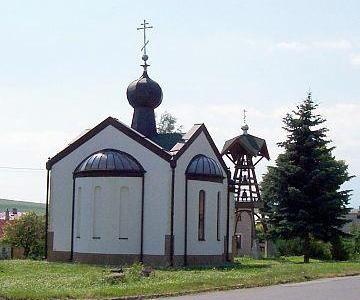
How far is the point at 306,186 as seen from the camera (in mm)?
35719

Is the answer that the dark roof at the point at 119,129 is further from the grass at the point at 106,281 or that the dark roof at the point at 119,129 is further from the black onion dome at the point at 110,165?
the grass at the point at 106,281

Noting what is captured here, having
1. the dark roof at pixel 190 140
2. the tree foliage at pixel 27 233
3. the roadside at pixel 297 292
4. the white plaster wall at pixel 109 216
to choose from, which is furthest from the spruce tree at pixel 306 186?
the tree foliage at pixel 27 233

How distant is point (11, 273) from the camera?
78.5ft

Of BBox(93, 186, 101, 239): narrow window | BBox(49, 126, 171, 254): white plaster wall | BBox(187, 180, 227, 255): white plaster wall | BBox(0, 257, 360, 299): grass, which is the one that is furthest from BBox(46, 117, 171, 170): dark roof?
BBox(0, 257, 360, 299): grass

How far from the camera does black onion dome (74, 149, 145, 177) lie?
96.7 ft

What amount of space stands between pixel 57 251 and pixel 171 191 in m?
6.30

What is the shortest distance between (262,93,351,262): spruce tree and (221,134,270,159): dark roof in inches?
270

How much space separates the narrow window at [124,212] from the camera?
97.3 feet

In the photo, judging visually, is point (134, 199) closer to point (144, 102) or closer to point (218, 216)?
point (218, 216)

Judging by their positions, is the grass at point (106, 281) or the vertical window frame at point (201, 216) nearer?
the grass at point (106, 281)

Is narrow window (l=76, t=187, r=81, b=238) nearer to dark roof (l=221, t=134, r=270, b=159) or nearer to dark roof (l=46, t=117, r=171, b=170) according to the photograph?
dark roof (l=46, t=117, r=171, b=170)

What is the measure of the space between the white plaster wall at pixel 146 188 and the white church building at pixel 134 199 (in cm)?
4

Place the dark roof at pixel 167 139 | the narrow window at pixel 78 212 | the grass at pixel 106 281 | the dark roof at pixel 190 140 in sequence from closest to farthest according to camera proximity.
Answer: the grass at pixel 106 281 → the dark roof at pixel 190 140 → the narrow window at pixel 78 212 → the dark roof at pixel 167 139

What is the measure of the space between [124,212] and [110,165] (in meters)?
2.10
